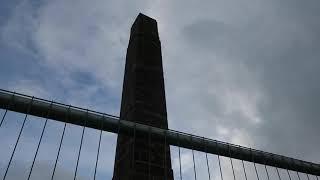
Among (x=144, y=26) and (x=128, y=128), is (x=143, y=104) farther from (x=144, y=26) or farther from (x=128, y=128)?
(x=144, y=26)

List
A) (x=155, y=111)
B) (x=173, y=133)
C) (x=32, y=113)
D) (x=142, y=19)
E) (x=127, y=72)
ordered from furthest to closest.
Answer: (x=142, y=19), (x=127, y=72), (x=155, y=111), (x=173, y=133), (x=32, y=113)

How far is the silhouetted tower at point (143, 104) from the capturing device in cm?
1360

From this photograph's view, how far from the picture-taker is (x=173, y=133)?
14.4 m

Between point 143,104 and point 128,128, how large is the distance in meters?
2.10

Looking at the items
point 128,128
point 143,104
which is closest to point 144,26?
point 143,104

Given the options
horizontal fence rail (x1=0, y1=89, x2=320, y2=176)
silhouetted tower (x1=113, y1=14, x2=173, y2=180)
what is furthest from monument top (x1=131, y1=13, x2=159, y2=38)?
horizontal fence rail (x1=0, y1=89, x2=320, y2=176)

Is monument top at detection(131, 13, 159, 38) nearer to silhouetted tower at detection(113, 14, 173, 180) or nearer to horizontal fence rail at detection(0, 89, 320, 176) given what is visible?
silhouetted tower at detection(113, 14, 173, 180)

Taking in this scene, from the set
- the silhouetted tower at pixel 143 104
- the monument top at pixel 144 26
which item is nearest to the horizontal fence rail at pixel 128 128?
the silhouetted tower at pixel 143 104

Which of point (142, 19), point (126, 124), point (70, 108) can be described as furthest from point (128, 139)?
point (142, 19)

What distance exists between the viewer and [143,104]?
15531mm

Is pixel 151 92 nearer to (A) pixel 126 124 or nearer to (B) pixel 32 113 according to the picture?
A: (A) pixel 126 124

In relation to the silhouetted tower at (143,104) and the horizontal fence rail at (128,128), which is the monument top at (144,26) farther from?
the horizontal fence rail at (128,128)

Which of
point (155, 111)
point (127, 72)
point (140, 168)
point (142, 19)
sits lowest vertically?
point (140, 168)

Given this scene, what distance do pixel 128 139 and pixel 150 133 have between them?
1.35m
